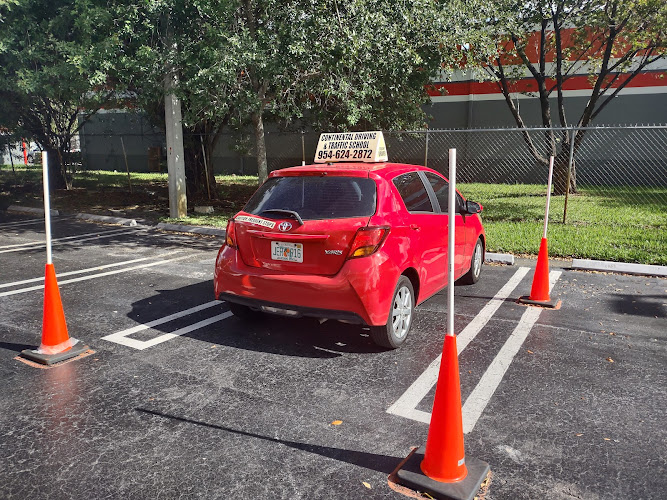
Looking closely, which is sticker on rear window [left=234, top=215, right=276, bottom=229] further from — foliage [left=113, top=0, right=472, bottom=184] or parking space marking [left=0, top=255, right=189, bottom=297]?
foliage [left=113, top=0, right=472, bottom=184]

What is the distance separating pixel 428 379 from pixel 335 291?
3.42 ft

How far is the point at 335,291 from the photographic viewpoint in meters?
4.48

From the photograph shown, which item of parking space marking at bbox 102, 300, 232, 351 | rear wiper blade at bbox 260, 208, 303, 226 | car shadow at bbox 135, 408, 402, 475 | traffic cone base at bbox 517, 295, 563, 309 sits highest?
rear wiper blade at bbox 260, 208, 303, 226

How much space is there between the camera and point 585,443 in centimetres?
330

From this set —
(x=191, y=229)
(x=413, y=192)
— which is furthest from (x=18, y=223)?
(x=413, y=192)

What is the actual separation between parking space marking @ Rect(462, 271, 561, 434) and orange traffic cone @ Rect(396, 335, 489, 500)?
59 centimetres

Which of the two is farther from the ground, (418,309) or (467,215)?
(467,215)

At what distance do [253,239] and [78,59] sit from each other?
796 centimetres

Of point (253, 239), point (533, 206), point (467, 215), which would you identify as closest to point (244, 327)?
point (253, 239)

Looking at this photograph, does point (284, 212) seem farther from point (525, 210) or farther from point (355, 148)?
point (525, 210)

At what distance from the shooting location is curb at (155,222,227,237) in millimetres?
11248

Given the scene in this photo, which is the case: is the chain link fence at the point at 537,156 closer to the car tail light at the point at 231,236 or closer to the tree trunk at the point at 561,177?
the tree trunk at the point at 561,177

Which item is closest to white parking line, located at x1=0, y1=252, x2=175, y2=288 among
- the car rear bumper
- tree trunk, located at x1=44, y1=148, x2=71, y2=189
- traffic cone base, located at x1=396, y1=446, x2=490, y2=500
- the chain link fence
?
the car rear bumper

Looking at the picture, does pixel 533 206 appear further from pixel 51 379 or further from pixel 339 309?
pixel 51 379
